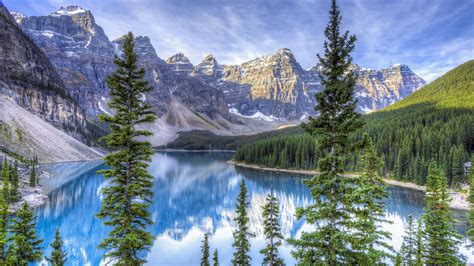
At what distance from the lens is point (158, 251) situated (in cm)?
3472

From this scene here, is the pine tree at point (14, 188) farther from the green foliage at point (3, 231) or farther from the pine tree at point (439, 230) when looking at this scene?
the pine tree at point (439, 230)

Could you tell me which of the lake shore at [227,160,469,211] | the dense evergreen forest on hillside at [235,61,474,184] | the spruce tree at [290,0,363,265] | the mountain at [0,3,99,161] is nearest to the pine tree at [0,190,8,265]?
the spruce tree at [290,0,363,265]

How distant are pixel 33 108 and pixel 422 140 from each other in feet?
510

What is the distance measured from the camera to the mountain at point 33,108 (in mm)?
96250

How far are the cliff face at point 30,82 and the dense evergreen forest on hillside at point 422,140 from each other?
317 feet

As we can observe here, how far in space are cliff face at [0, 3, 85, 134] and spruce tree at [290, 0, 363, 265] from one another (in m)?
142

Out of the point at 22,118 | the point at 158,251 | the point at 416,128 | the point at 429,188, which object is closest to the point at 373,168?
the point at 429,188

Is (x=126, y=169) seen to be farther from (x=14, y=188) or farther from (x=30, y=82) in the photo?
(x=30, y=82)

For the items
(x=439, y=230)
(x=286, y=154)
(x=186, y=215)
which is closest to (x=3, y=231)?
(x=439, y=230)

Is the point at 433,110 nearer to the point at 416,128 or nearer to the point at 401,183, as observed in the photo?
the point at 416,128

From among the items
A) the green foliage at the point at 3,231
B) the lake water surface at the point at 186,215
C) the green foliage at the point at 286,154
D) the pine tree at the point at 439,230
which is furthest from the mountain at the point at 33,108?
the pine tree at the point at 439,230

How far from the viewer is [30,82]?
456ft

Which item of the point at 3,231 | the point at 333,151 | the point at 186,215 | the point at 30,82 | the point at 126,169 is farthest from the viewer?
the point at 30,82

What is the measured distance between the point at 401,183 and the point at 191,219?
54.6 m
